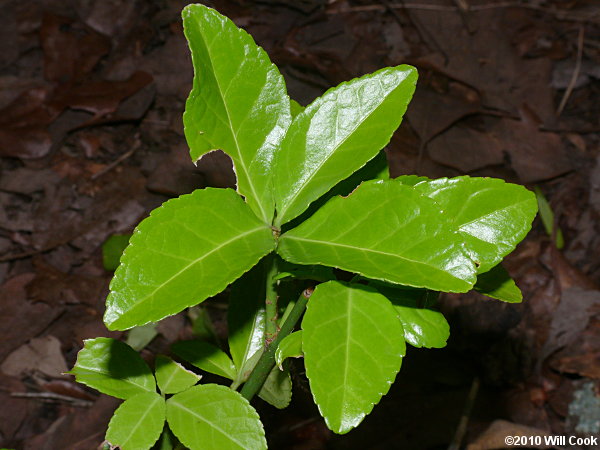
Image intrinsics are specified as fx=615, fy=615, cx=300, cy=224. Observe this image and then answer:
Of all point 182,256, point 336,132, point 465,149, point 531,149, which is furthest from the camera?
point 531,149

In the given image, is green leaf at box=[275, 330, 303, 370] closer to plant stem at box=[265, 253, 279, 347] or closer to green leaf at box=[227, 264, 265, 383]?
plant stem at box=[265, 253, 279, 347]

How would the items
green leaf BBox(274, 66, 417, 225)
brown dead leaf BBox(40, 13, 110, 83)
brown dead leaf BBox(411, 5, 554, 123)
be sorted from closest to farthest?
green leaf BBox(274, 66, 417, 225) < brown dead leaf BBox(40, 13, 110, 83) < brown dead leaf BBox(411, 5, 554, 123)

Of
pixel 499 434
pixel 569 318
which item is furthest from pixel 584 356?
pixel 499 434

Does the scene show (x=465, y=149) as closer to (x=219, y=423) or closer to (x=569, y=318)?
(x=569, y=318)

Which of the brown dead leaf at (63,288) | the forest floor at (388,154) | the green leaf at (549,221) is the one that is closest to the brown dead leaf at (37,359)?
the forest floor at (388,154)

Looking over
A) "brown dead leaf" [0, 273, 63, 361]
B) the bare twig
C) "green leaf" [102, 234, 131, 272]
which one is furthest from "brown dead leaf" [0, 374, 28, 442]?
the bare twig

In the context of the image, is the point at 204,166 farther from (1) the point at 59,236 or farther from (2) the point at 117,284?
(2) the point at 117,284

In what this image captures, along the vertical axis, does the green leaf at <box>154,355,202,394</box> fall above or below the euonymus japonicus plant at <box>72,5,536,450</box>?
below
